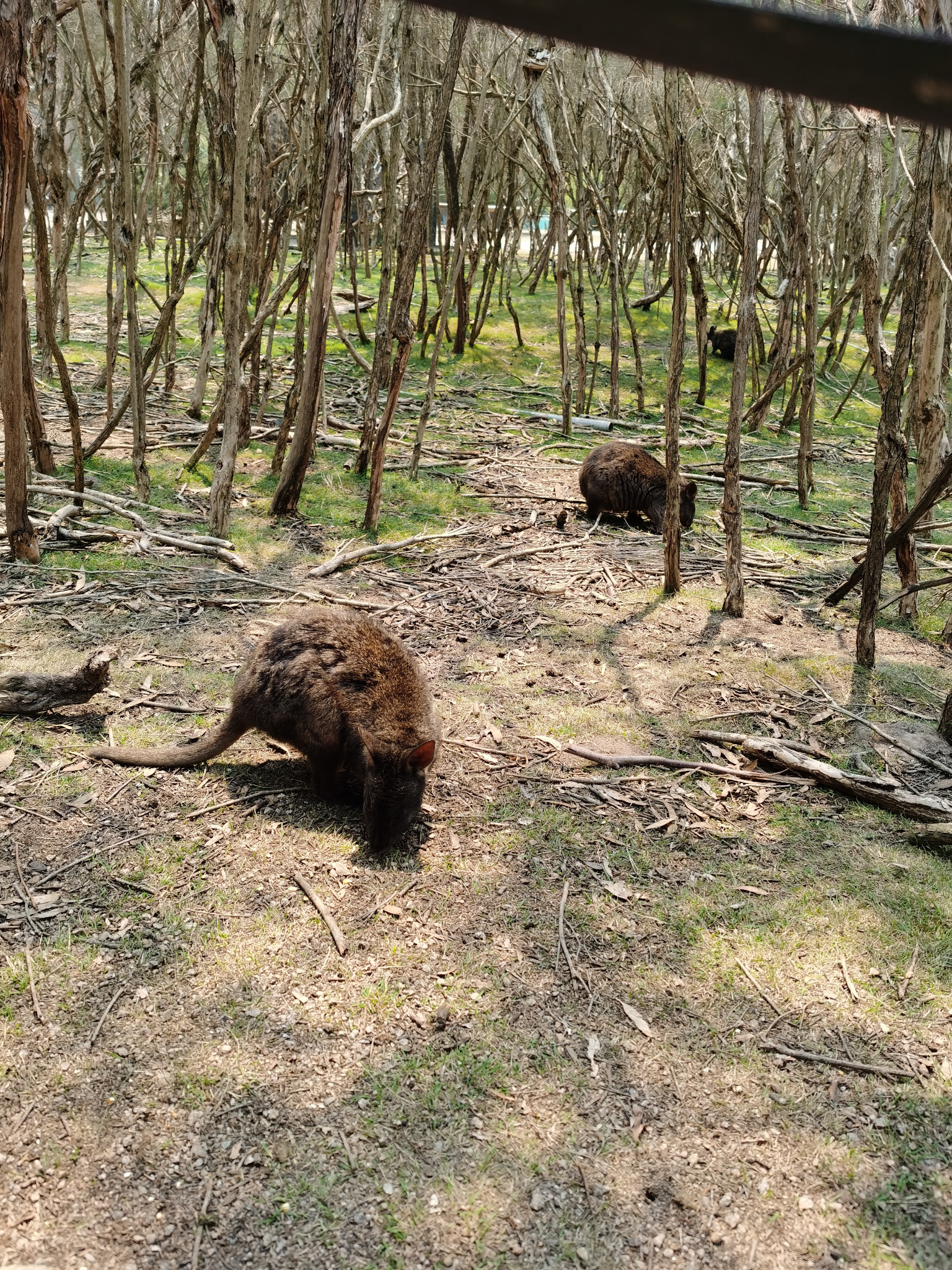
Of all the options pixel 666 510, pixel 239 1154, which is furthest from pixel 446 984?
pixel 666 510

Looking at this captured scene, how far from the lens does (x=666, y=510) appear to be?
7.31 m

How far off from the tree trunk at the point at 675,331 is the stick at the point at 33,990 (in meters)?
4.97

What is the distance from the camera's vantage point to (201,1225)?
272 centimetres

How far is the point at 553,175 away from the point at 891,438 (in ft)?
21.9

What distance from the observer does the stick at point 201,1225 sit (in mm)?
2615

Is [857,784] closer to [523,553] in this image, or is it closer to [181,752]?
[181,752]

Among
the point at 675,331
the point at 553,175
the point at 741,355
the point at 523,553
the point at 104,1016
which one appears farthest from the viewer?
the point at 553,175

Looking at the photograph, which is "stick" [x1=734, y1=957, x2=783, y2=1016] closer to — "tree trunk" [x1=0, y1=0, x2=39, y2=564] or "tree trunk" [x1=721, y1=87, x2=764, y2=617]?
"tree trunk" [x1=721, y1=87, x2=764, y2=617]

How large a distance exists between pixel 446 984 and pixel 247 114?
6.24 m

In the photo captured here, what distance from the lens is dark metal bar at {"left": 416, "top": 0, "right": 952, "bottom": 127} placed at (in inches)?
28.3

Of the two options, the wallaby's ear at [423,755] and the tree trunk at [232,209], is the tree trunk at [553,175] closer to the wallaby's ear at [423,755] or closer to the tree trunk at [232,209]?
the tree trunk at [232,209]

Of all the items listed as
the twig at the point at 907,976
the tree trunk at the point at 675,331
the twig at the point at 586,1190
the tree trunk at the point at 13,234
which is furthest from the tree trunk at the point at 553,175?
the twig at the point at 586,1190

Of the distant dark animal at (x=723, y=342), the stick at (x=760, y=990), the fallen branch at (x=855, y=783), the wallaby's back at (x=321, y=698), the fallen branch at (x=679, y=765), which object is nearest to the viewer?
the stick at (x=760, y=990)

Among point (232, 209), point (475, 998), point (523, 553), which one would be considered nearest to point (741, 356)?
point (523, 553)
